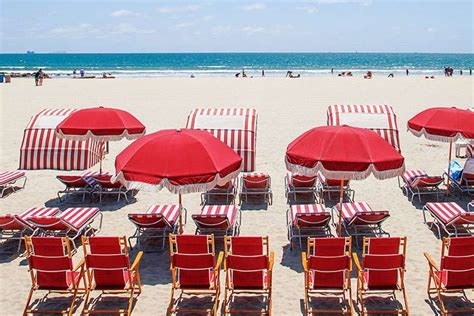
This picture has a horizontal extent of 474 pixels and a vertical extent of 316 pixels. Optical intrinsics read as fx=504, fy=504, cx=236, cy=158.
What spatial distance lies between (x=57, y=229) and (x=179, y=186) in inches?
128

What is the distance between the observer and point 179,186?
749cm

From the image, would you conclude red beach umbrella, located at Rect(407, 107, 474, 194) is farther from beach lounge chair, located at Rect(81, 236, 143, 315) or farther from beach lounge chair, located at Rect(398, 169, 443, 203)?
beach lounge chair, located at Rect(81, 236, 143, 315)

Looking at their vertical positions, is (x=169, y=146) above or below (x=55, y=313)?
above

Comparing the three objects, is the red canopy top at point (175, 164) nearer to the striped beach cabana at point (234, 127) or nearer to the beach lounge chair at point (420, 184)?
the beach lounge chair at point (420, 184)

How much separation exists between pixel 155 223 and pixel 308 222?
287 centimetres

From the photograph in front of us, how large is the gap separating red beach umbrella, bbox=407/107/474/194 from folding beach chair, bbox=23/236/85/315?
8.18 m

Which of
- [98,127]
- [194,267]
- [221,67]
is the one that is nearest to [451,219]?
[194,267]

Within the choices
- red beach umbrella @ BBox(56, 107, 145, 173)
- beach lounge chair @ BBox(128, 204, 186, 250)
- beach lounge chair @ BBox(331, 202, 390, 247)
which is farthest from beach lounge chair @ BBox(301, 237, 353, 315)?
red beach umbrella @ BBox(56, 107, 145, 173)

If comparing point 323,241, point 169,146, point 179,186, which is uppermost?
point 169,146

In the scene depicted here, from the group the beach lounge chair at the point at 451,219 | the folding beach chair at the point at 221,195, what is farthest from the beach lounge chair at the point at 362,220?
the folding beach chair at the point at 221,195

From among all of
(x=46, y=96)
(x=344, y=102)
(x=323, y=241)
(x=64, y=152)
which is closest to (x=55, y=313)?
(x=323, y=241)

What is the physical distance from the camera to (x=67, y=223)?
921 cm

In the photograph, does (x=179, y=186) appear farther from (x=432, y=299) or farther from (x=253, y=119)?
(x=253, y=119)

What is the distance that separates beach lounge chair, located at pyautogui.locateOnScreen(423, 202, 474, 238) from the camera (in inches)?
373
